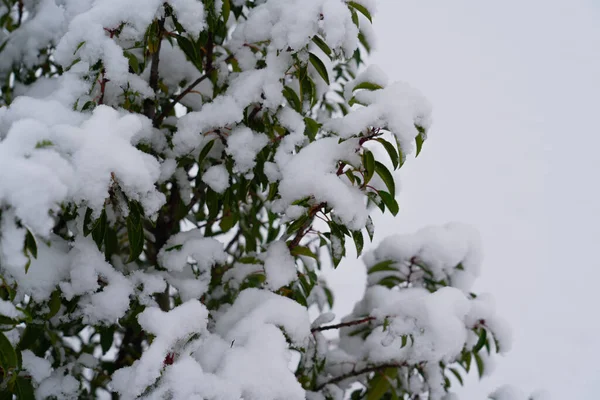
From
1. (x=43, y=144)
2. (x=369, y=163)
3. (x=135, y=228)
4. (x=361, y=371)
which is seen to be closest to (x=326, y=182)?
(x=369, y=163)

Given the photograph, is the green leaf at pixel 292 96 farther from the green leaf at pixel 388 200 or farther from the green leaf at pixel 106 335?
the green leaf at pixel 106 335

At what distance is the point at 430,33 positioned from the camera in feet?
14.0

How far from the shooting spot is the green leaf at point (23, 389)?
97 cm

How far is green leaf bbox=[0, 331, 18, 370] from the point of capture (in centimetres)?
82

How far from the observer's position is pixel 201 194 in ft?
4.71

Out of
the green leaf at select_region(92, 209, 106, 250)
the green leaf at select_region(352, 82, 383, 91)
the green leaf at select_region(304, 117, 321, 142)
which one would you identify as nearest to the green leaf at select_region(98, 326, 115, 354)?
the green leaf at select_region(92, 209, 106, 250)

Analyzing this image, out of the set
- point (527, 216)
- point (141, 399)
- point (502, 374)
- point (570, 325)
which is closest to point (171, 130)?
point (141, 399)

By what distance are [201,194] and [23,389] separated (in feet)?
2.07

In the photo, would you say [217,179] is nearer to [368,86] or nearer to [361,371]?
[368,86]

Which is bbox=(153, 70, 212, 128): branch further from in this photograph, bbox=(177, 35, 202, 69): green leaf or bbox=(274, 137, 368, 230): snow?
bbox=(274, 137, 368, 230): snow

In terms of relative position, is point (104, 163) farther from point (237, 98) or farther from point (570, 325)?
point (570, 325)

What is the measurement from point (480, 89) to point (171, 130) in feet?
11.1

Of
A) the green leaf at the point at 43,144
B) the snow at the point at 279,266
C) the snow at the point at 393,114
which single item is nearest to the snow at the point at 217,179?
the snow at the point at 279,266

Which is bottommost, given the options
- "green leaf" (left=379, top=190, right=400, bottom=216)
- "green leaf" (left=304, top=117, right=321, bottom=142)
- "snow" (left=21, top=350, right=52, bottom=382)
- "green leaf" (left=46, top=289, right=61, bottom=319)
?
"snow" (left=21, top=350, right=52, bottom=382)
